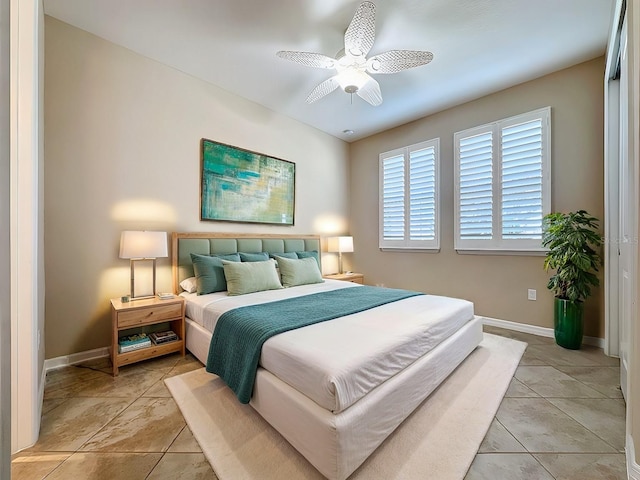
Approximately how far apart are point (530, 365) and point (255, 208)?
3438 mm

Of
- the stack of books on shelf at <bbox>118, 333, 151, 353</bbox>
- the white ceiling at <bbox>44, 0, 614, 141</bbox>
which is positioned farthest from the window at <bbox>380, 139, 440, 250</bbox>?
the stack of books on shelf at <bbox>118, 333, 151, 353</bbox>

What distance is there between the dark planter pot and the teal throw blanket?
1.73 m

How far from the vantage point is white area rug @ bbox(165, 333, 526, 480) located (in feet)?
4.50

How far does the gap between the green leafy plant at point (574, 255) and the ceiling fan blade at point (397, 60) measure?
208cm

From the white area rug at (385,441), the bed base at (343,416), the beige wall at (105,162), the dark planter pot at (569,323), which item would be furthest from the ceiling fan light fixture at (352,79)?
the dark planter pot at (569,323)

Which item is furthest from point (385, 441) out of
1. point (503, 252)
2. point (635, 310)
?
point (503, 252)

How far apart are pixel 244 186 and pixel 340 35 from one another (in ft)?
6.60

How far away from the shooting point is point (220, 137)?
3.42m

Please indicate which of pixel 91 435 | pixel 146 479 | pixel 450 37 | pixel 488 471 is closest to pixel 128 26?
pixel 450 37

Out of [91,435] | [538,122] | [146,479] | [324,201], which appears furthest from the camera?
[324,201]

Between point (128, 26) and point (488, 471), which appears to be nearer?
point (488, 471)

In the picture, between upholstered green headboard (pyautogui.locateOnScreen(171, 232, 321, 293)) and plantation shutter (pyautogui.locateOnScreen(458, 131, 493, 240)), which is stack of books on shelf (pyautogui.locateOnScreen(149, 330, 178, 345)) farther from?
plantation shutter (pyautogui.locateOnScreen(458, 131, 493, 240))

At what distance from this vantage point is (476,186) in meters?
3.61

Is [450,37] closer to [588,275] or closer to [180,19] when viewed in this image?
[180,19]
